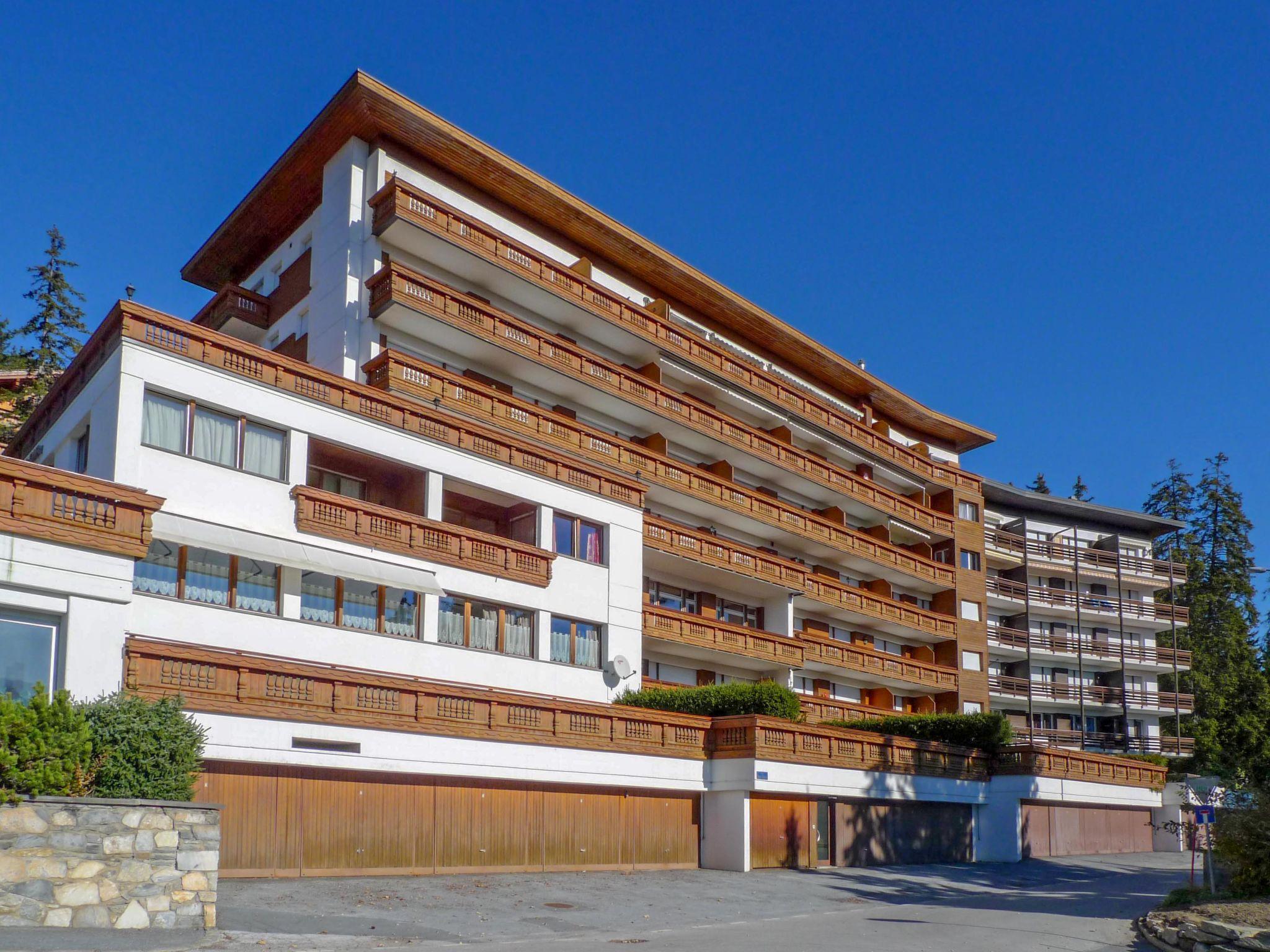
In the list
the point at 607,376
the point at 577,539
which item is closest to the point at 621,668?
the point at 577,539

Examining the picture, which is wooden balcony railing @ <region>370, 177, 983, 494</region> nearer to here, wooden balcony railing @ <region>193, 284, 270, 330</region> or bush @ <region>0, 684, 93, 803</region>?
wooden balcony railing @ <region>193, 284, 270, 330</region>

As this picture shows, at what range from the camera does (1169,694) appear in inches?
2923

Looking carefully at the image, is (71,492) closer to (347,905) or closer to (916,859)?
(347,905)

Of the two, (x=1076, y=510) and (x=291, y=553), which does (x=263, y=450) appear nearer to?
(x=291, y=553)

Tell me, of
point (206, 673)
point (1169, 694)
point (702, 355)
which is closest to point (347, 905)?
point (206, 673)

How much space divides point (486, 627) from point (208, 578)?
8012 millimetres

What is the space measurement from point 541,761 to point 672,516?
1774 cm

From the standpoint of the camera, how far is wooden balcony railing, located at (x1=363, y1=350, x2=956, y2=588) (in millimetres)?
34188

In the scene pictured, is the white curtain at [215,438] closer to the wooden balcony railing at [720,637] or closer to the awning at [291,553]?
the awning at [291,553]

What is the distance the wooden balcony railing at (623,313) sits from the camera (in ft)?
120

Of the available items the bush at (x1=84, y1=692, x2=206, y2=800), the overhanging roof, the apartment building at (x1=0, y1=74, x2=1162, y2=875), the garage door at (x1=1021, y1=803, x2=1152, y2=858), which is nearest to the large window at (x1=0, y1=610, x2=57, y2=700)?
the apartment building at (x1=0, y1=74, x2=1162, y2=875)

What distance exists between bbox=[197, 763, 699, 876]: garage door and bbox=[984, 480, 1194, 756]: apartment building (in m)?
41.5

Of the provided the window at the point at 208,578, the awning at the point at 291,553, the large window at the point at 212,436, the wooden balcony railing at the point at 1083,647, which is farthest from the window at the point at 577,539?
the wooden balcony railing at the point at 1083,647

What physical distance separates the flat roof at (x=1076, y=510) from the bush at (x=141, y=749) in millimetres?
57616
